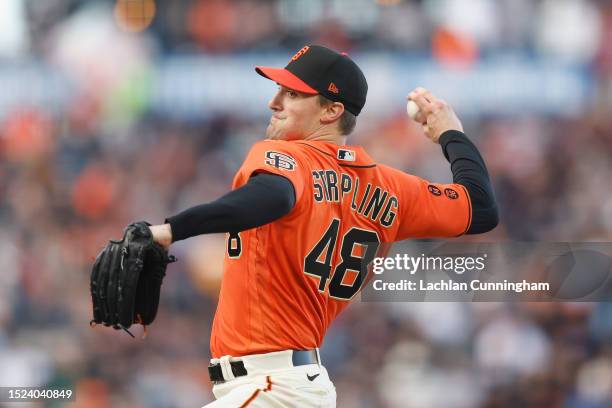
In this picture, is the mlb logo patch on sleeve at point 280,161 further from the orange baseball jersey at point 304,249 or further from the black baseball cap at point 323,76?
the black baseball cap at point 323,76

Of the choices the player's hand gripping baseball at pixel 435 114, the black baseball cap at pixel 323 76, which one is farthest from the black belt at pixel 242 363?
the player's hand gripping baseball at pixel 435 114

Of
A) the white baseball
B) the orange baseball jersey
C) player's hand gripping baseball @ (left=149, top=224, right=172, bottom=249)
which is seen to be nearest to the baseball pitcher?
the orange baseball jersey

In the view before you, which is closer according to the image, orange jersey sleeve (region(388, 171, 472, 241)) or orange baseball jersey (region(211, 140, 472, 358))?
orange baseball jersey (region(211, 140, 472, 358))

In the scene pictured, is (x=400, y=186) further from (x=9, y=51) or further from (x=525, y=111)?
(x=9, y=51)

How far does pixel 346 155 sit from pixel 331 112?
0.18 meters

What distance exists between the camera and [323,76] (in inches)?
124

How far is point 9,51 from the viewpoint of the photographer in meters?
11.0

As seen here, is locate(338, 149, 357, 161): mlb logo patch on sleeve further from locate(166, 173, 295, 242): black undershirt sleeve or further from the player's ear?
locate(166, 173, 295, 242): black undershirt sleeve

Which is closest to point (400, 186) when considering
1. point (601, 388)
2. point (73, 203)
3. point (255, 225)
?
point (255, 225)

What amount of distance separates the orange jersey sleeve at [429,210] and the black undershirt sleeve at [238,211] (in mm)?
726

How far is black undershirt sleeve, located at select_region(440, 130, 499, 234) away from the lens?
131 inches

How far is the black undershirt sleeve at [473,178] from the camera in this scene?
10.9ft

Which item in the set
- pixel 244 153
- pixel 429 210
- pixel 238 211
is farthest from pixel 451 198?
pixel 244 153

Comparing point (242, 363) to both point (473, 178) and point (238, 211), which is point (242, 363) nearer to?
point (238, 211)
